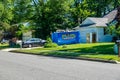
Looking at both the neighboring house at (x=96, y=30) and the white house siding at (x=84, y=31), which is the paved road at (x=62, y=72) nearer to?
the neighboring house at (x=96, y=30)

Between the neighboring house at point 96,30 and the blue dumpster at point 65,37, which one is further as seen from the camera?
the neighboring house at point 96,30

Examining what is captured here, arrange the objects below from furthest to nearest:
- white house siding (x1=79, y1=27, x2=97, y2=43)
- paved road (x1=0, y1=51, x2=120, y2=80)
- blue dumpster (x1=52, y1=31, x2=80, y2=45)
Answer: white house siding (x1=79, y1=27, x2=97, y2=43) < blue dumpster (x1=52, y1=31, x2=80, y2=45) < paved road (x1=0, y1=51, x2=120, y2=80)

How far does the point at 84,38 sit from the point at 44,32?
11114mm

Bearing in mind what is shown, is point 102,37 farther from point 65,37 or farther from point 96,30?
point 65,37

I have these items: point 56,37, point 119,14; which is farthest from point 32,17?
point 119,14

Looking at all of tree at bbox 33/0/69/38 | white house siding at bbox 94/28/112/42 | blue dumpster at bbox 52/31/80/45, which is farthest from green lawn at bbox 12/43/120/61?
tree at bbox 33/0/69/38

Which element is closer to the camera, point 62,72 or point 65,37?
point 62,72

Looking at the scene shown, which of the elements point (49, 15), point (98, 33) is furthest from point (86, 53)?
point (49, 15)

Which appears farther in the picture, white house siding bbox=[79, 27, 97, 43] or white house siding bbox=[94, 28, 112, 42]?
white house siding bbox=[79, 27, 97, 43]

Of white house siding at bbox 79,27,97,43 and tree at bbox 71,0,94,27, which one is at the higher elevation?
tree at bbox 71,0,94,27

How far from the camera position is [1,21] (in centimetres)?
8562

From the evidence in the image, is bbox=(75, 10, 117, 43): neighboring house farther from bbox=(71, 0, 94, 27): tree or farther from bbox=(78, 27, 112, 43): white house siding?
bbox=(71, 0, 94, 27): tree

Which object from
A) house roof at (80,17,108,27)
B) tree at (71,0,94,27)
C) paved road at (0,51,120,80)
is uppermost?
tree at (71,0,94,27)

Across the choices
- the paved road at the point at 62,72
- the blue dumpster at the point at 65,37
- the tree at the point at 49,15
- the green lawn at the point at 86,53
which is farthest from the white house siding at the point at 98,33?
the paved road at the point at 62,72
